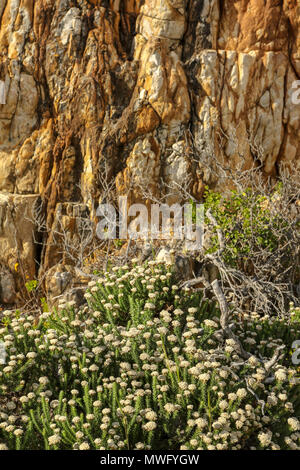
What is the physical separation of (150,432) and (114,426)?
0.79 ft

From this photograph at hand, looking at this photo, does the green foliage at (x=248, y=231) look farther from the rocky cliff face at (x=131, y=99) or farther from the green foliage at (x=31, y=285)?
A: the green foliage at (x=31, y=285)

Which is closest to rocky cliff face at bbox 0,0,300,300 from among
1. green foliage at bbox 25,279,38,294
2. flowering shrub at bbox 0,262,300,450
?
green foliage at bbox 25,279,38,294

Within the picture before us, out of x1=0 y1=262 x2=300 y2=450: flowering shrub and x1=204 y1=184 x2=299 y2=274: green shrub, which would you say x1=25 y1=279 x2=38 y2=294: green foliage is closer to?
x1=204 y1=184 x2=299 y2=274: green shrub

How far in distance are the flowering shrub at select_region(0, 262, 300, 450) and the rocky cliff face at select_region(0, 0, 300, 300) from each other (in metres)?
4.79

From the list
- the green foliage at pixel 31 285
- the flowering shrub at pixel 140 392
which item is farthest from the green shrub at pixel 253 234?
the green foliage at pixel 31 285

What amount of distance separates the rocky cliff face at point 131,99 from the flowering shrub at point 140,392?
4789 mm

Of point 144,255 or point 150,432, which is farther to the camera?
point 144,255

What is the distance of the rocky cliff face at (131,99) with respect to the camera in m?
8.39

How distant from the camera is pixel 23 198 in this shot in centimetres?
853

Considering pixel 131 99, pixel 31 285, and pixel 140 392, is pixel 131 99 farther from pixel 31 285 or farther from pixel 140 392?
pixel 140 392

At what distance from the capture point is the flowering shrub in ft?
9.00

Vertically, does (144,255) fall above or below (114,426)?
above
